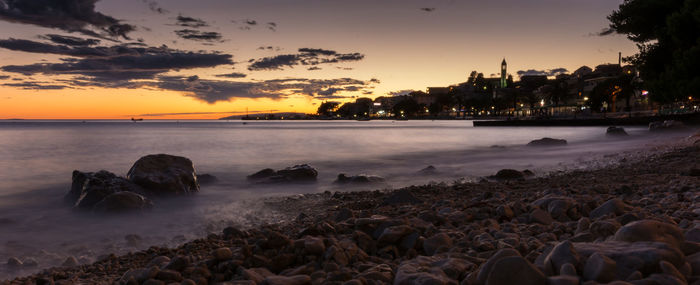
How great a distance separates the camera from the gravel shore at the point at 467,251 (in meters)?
2.24

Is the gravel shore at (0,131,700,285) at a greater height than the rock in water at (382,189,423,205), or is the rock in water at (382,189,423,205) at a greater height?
the gravel shore at (0,131,700,285)

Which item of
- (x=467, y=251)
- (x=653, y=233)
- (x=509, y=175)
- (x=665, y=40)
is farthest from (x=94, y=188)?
(x=665, y=40)

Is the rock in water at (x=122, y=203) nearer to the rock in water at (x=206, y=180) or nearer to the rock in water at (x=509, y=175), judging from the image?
the rock in water at (x=206, y=180)

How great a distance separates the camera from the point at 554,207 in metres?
4.61

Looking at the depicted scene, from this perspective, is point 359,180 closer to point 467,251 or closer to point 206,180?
point 206,180

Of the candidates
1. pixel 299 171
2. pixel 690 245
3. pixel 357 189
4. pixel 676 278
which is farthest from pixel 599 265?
pixel 299 171

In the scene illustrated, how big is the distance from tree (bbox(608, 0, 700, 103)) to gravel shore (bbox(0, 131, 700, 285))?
67.7 ft

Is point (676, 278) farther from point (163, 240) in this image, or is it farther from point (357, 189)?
point (357, 189)

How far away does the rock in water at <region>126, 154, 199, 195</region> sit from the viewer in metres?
9.10

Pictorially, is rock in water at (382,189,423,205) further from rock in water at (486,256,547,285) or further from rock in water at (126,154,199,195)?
rock in water at (126,154,199,195)

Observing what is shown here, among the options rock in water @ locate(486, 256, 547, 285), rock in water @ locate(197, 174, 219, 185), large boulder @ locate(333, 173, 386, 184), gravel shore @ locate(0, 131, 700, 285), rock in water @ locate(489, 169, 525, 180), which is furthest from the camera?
rock in water @ locate(197, 174, 219, 185)

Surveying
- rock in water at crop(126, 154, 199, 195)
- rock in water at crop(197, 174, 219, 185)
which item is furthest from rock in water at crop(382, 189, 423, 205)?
rock in water at crop(197, 174, 219, 185)

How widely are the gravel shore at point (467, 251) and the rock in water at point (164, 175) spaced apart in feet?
13.9

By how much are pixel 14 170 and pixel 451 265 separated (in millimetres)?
18983
